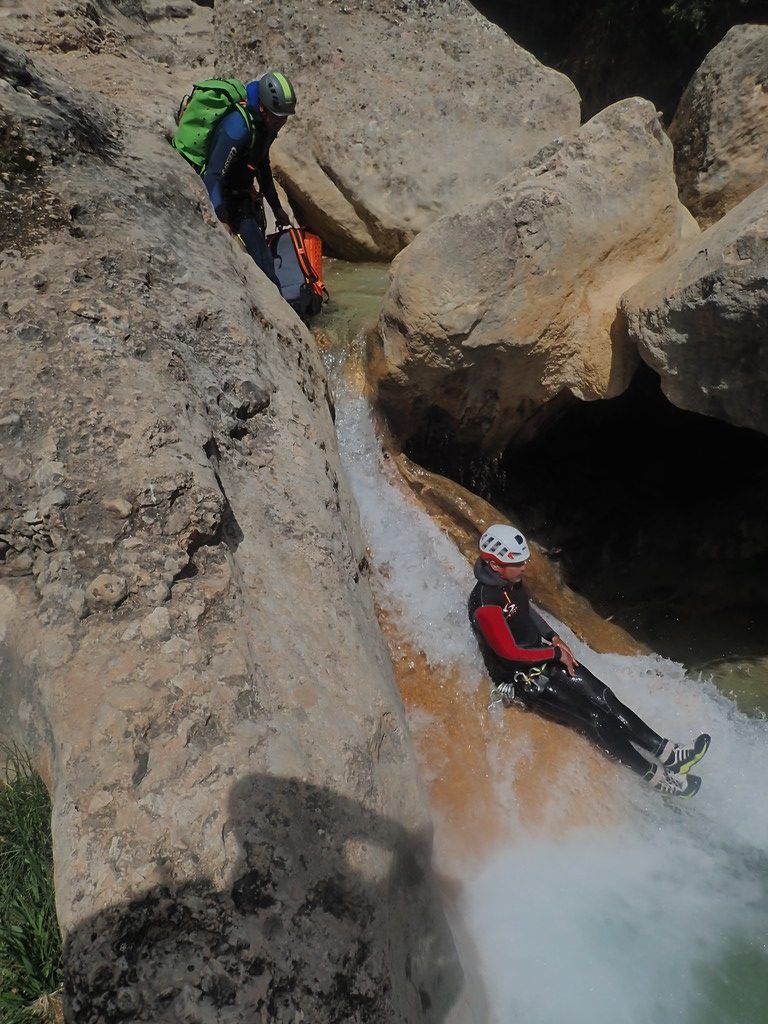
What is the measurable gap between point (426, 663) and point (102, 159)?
125 inches

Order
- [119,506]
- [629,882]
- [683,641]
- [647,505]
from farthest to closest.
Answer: [647,505] < [683,641] < [629,882] < [119,506]

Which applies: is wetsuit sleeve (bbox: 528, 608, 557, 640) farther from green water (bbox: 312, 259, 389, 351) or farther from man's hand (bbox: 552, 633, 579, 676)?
green water (bbox: 312, 259, 389, 351)

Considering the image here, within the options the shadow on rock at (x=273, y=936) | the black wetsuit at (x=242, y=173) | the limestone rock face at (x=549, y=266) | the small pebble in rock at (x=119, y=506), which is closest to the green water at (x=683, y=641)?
the limestone rock face at (x=549, y=266)

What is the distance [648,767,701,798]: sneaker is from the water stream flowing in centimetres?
8

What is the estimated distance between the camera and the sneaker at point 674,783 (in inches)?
145

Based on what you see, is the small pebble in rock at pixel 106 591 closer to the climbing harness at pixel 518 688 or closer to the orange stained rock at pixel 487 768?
the orange stained rock at pixel 487 768

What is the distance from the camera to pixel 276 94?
4.08m

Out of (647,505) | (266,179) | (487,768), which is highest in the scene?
(266,179)

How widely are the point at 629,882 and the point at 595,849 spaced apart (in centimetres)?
21

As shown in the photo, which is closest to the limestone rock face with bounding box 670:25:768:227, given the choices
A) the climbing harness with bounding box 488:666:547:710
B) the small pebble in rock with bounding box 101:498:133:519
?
the climbing harness with bounding box 488:666:547:710

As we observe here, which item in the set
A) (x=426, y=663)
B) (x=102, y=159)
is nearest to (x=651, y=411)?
(x=426, y=663)

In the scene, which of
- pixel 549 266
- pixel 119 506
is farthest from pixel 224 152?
pixel 119 506

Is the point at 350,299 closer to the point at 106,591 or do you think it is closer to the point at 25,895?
the point at 106,591

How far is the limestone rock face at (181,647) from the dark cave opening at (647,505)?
243 centimetres
